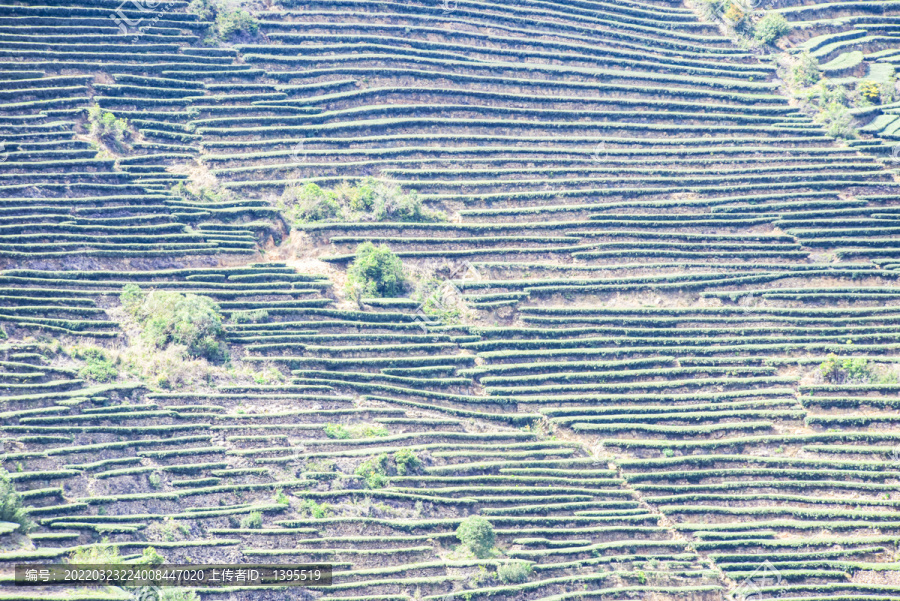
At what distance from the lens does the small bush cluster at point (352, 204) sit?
4894 centimetres

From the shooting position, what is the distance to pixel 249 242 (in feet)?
156

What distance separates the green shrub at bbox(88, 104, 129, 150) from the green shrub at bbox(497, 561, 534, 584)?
2881 cm

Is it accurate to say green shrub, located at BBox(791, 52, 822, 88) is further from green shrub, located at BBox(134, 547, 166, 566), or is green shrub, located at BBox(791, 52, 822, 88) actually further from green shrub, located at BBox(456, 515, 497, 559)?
green shrub, located at BBox(134, 547, 166, 566)

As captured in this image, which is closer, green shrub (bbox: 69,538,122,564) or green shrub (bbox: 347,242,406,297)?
green shrub (bbox: 69,538,122,564)

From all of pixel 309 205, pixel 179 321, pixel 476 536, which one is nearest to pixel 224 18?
pixel 309 205

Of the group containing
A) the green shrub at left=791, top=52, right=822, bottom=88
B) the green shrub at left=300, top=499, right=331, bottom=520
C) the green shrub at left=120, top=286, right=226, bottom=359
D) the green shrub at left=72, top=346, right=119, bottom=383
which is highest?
the green shrub at left=791, top=52, right=822, bottom=88

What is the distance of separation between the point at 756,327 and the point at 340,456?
21.4 m

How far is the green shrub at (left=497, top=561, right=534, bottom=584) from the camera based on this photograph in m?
36.9

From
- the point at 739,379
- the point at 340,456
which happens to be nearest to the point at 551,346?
the point at 739,379

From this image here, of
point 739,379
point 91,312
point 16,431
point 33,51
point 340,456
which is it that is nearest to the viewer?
point 16,431

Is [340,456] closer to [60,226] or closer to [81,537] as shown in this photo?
[81,537]

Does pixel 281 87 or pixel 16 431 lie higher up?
pixel 281 87

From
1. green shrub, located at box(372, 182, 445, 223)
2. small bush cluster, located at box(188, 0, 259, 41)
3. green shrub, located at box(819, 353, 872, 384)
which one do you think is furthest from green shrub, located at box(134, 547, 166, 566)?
small bush cluster, located at box(188, 0, 259, 41)

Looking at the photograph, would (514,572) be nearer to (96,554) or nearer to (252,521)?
(252,521)
